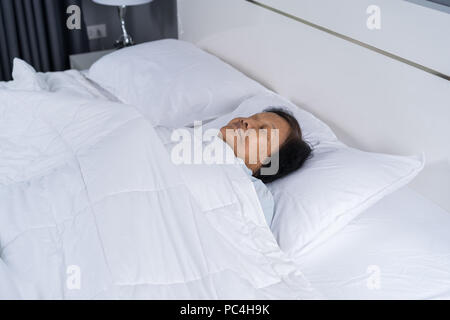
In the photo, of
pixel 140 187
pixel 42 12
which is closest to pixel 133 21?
pixel 42 12

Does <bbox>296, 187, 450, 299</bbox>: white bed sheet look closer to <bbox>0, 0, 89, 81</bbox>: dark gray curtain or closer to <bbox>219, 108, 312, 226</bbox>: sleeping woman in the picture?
<bbox>219, 108, 312, 226</bbox>: sleeping woman

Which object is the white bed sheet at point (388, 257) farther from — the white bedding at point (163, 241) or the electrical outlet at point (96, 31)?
the electrical outlet at point (96, 31)

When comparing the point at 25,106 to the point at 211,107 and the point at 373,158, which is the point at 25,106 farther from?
the point at 373,158

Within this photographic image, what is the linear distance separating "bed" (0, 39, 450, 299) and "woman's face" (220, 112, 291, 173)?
16cm

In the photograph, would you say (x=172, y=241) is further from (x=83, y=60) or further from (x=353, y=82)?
(x=83, y=60)

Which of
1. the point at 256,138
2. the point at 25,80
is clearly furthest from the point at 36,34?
the point at 256,138

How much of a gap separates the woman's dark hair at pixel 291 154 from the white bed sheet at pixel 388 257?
0.24 meters

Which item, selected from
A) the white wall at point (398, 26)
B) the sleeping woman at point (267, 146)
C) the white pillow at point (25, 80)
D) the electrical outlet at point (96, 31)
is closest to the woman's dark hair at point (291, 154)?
the sleeping woman at point (267, 146)

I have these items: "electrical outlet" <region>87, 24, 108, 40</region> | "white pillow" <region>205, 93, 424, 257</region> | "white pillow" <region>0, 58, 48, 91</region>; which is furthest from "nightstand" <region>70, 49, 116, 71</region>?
"white pillow" <region>205, 93, 424, 257</region>

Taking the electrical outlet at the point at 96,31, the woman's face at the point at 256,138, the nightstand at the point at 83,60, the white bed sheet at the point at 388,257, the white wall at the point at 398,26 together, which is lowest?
the white bed sheet at the point at 388,257

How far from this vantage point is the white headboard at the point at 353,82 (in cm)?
121

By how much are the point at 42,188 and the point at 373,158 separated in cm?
90

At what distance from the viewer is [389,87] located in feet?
4.28

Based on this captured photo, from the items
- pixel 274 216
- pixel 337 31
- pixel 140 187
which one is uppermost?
pixel 337 31
